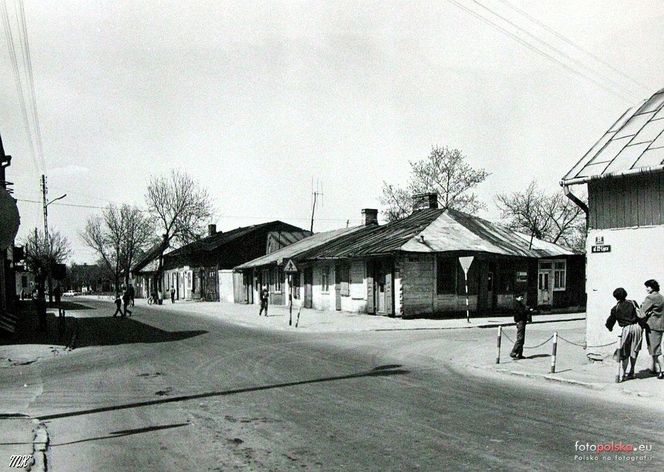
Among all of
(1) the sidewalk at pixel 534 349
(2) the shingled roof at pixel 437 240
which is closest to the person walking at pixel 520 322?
(1) the sidewalk at pixel 534 349

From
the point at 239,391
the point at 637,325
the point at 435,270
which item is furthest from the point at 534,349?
the point at 435,270

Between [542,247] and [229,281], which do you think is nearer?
[542,247]

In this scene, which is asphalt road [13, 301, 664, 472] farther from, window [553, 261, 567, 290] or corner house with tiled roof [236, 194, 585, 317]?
window [553, 261, 567, 290]

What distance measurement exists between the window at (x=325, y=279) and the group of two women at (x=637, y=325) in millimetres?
24140

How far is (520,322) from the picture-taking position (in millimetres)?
13258

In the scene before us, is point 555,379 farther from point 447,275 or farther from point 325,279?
point 325,279

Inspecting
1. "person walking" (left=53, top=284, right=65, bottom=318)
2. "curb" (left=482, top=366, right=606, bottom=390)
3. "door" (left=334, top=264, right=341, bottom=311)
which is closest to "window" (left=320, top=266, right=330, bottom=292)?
"door" (left=334, top=264, right=341, bottom=311)

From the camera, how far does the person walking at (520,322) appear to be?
13242 millimetres

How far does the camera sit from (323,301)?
114 ft

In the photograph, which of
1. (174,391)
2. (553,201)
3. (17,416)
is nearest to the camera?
(17,416)

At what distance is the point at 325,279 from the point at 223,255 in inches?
848

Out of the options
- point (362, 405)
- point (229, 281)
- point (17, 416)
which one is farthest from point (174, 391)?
point (229, 281)

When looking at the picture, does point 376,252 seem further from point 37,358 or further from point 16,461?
point 16,461

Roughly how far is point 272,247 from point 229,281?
4.74m
